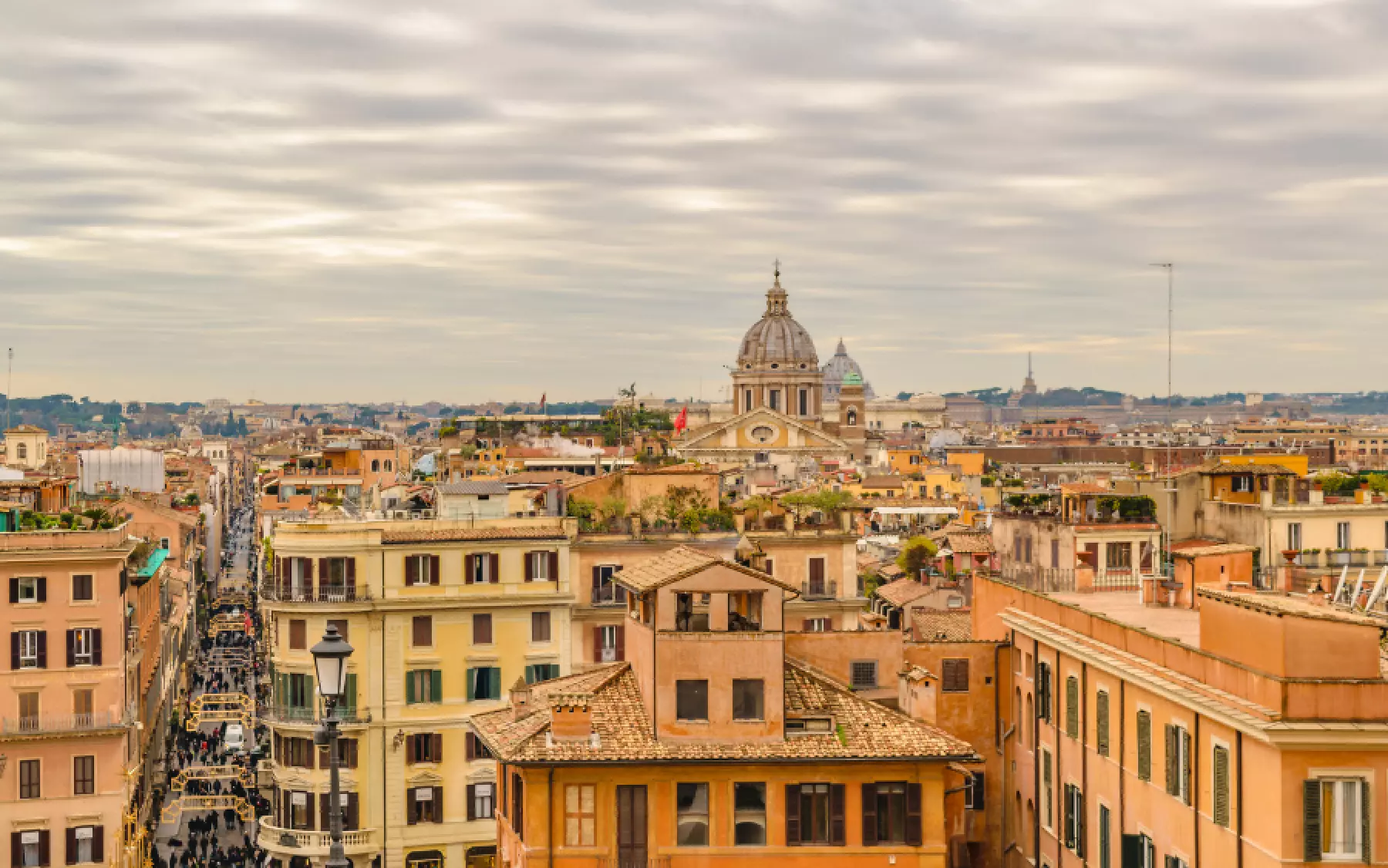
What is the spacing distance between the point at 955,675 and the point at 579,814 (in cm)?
945

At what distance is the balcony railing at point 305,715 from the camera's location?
48.6 m

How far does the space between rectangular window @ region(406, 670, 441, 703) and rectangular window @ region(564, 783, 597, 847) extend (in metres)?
19.9

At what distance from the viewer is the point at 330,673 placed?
2022 cm

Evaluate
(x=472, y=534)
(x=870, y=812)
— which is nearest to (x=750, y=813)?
(x=870, y=812)

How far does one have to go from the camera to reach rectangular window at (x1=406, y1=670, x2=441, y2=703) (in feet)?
162

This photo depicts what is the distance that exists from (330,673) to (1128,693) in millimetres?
13861

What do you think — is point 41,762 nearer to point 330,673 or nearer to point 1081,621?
point 1081,621

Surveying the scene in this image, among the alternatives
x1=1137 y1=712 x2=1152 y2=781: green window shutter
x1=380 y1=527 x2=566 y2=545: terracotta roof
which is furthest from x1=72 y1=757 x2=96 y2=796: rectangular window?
x1=1137 y1=712 x2=1152 y2=781: green window shutter

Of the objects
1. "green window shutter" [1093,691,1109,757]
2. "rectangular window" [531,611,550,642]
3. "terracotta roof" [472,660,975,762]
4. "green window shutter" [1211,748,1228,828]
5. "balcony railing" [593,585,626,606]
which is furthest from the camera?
"balcony railing" [593,585,626,606]

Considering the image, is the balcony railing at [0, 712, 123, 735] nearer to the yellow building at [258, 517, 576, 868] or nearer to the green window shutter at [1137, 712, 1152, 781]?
the yellow building at [258, 517, 576, 868]

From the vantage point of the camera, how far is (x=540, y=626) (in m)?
50.5

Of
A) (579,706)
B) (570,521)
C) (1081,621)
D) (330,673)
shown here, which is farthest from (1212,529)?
(330,673)

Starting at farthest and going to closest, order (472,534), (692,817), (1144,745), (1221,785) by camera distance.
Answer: (472,534) → (692,817) → (1144,745) → (1221,785)

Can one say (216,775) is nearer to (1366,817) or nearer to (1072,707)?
(1072,707)
